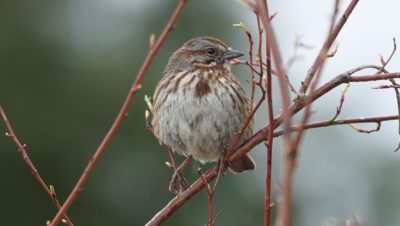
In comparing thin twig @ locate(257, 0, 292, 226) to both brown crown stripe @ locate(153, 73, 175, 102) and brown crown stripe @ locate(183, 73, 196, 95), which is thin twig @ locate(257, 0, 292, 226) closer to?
brown crown stripe @ locate(183, 73, 196, 95)

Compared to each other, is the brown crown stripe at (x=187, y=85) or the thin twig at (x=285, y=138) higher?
the thin twig at (x=285, y=138)

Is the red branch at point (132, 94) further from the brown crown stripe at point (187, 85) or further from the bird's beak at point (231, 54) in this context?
the bird's beak at point (231, 54)

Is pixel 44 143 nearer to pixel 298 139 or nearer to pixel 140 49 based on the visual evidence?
pixel 140 49

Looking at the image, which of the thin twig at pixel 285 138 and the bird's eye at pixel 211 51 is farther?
the bird's eye at pixel 211 51

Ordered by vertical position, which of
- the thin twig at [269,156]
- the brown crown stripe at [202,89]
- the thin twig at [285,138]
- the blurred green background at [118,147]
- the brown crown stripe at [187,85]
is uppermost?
the thin twig at [285,138]

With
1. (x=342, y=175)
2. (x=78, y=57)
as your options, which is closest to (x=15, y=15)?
(x=78, y=57)

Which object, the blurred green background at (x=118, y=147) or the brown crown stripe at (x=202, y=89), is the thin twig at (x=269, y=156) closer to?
the brown crown stripe at (x=202, y=89)

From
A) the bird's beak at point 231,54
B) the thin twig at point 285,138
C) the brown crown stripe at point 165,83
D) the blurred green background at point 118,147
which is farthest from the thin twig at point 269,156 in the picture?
the blurred green background at point 118,147

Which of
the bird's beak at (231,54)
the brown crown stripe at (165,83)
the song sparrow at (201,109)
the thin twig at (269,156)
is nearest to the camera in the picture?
the thin twig at (269,156)

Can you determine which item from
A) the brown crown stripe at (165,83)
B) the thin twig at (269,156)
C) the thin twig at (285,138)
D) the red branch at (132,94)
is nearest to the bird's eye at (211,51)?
the brown crown stripe at (165,83)

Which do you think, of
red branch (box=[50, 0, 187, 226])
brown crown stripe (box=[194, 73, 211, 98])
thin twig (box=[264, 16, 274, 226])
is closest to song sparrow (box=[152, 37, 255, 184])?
brown crown stripe (box=[194, 73, 211, 98])

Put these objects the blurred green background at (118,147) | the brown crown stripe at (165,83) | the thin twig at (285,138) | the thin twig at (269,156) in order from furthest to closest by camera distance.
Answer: the blurred green background at (118,147) → the brown crown stripe at (165,83) → the thin twig at (269,156) → the thin twig at (285,138)
